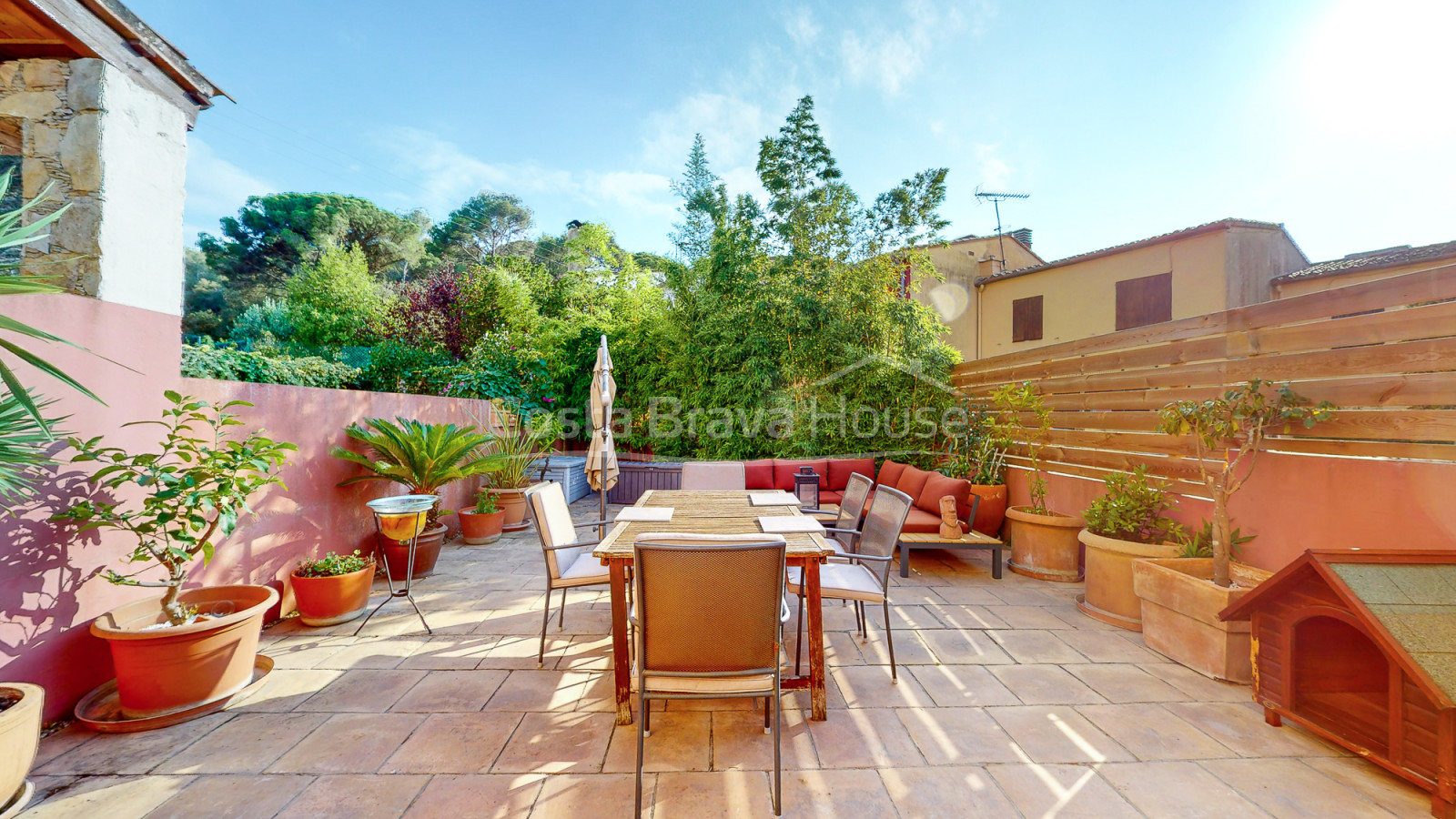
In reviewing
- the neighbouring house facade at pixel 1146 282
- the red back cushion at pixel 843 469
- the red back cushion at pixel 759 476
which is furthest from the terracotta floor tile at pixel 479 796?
the neighbouring house facade at pixel 1146 282

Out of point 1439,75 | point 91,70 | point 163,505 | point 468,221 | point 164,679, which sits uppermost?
point 468,221

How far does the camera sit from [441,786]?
172cm

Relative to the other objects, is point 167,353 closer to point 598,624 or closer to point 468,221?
point 598,624

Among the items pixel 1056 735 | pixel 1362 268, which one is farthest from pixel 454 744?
pixel 1362 268

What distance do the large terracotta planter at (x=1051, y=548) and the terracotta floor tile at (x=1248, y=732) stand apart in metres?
1.90

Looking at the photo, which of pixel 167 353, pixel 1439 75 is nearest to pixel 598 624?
pixel 167 353

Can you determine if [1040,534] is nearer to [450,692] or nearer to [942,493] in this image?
[942,493]

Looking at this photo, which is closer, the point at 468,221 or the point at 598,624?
the point at 598,624

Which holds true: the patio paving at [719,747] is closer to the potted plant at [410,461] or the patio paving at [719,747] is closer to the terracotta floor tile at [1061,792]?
the terracotta floor tile at [1061,792]

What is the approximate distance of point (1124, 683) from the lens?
2447mm

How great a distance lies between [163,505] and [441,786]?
5.50 feet

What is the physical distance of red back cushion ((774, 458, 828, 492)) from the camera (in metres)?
6.16

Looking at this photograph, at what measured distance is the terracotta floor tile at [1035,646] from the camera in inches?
107

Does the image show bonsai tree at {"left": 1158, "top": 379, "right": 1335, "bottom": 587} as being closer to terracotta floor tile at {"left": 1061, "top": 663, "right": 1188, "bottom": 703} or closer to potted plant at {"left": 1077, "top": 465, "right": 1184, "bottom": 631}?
potted plant at {"left": 1077, "top": 465, "right": 1184, "bottom": 631}
